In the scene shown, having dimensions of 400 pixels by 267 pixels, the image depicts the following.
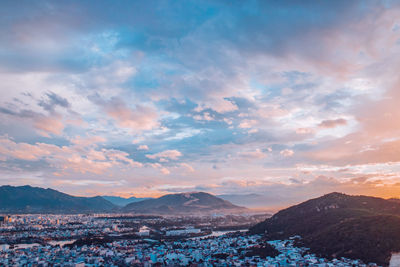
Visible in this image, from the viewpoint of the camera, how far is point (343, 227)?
172 feet

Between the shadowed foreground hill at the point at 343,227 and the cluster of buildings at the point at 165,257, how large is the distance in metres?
3.41

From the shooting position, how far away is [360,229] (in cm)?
4916

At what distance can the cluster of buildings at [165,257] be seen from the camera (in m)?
42.0

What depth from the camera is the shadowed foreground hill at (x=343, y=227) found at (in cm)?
4275

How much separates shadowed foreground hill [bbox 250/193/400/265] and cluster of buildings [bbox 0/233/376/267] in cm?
341

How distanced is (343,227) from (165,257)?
30915 mm

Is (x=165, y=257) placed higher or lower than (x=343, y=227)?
lower

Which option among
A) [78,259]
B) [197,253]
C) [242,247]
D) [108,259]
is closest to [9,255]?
[78,259]

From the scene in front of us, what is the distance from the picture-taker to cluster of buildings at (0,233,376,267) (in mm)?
42000

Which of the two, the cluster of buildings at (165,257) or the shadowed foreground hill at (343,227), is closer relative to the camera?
the cluster of buildings at (165,257)

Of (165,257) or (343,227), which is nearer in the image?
(165,257)

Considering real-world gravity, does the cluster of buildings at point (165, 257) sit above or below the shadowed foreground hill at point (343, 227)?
below

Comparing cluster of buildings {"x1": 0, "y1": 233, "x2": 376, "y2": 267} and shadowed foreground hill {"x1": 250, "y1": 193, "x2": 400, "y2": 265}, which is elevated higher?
shadowed foreground hill {"x1": 250, "y1": 193, "x2": 400, "y2": 265}

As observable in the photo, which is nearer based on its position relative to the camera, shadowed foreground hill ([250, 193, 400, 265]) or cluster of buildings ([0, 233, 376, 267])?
cluster of buildings ([0, 233, 376, 267])
